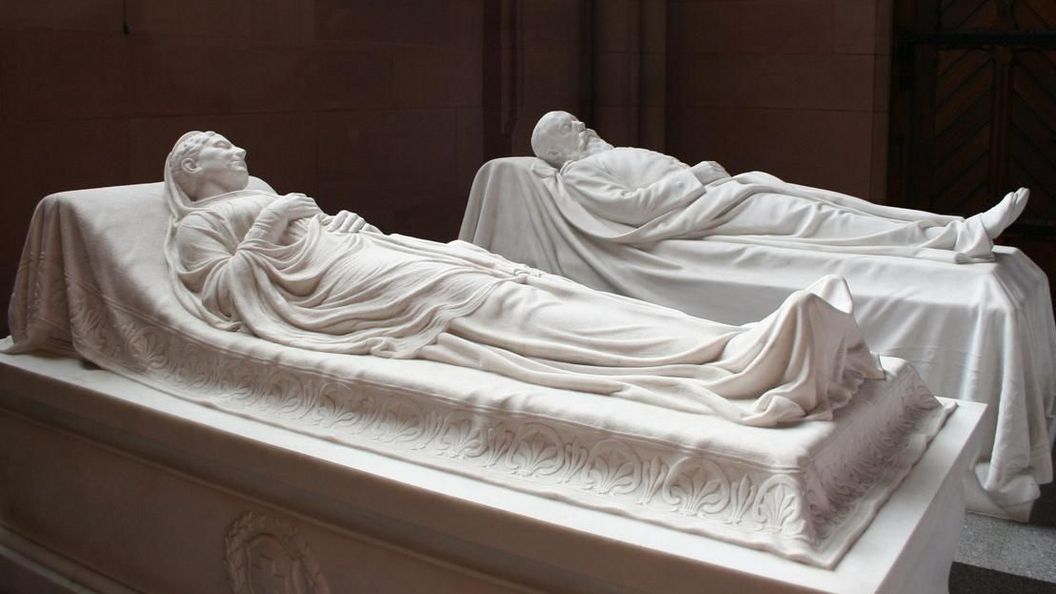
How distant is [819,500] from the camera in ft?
8.29

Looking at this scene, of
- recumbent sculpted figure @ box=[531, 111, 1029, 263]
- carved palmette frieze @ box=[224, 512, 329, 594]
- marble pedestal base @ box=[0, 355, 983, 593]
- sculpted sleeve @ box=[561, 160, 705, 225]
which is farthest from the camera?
sculpted sleeve @ box=[561, 160, 705, 225]

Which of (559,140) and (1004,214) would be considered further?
(559,140)

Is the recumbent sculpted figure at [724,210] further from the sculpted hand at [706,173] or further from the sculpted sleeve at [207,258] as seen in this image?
the sculpted sleeve at [207,258]

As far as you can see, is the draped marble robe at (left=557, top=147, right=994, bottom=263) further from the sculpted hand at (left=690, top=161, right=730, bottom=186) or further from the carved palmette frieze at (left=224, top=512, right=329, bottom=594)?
the carved palmette frieze at (left=224, top=512, right=329, bottom=594)

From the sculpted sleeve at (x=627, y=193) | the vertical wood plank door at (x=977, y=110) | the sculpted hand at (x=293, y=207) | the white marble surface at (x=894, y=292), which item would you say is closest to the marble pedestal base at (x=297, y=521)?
the sculpted hand at (x=293, y=207)

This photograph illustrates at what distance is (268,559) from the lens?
3145 mm

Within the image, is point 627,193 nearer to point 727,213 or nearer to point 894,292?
point 727,213

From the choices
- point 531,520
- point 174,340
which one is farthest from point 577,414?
point 174,340

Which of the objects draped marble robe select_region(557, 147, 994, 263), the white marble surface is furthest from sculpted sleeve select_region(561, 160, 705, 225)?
the white marble surface

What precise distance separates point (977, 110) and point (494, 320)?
20.8ft

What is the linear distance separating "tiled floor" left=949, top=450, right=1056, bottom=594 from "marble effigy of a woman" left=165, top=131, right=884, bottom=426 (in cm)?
113

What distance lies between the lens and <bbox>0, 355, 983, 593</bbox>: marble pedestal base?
2.48 metres

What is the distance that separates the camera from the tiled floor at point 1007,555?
3771mm

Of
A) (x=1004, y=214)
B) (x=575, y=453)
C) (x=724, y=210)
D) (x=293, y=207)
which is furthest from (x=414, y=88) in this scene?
(x=575, y=453)
